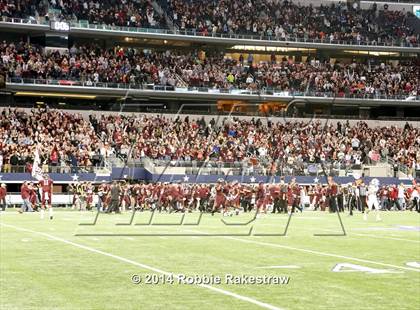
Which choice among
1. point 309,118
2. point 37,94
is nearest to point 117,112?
point 37,94

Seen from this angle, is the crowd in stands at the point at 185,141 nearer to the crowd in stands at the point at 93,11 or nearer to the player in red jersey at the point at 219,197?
the crowd in stands at the point at 93,11

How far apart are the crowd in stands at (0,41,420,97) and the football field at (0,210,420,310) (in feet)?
96.1

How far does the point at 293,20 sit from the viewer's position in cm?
6106

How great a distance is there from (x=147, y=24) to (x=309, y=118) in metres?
12.9

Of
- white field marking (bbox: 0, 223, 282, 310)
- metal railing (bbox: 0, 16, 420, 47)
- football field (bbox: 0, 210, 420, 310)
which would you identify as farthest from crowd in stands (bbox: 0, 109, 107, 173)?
white field marking (bbox: 0, 223, 282, 310)

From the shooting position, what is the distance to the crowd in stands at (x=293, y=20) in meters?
57.5

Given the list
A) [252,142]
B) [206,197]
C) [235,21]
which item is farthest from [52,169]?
[235,21]

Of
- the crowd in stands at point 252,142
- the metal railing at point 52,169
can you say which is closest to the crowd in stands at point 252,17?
the crowd in stands at point 252,142

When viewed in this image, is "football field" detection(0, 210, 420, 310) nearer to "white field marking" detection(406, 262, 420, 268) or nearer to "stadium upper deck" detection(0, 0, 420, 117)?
"white field marking" detection(406, 262, 420, 268)

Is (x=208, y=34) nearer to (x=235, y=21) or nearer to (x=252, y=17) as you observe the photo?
(x=235, y=21)

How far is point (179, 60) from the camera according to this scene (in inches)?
2203

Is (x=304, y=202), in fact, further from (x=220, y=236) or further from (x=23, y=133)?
(x=220, y=236)

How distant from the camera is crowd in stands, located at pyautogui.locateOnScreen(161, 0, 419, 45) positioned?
57.5m

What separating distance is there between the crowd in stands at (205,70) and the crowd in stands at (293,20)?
2.21 meters
